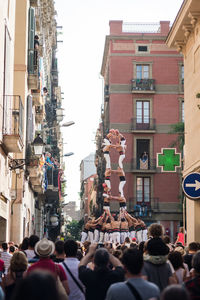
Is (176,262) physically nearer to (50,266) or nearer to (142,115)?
(50,266)

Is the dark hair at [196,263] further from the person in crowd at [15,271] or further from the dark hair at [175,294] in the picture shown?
the dark hair at [175,294]

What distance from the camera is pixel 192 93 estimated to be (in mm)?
20359

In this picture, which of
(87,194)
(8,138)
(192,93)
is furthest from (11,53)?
(87,194)

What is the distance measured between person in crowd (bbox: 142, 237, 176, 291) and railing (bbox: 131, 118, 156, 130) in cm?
4356

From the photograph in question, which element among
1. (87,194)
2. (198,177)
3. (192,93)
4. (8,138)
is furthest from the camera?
(87,194)

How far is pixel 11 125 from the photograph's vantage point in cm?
1792

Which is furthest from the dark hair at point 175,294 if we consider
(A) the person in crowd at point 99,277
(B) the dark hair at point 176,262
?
(B) the dark hair at point 176,262

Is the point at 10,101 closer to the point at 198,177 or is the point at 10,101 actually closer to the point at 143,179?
the point at 198,177

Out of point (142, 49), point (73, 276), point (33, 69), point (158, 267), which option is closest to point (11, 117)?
point (33, 69)

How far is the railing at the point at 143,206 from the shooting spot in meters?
48.6

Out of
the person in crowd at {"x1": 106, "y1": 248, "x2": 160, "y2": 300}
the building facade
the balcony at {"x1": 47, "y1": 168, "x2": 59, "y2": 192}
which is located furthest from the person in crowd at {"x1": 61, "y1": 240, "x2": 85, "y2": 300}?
the balcony at {"x1": 47, "y1": 168, "x2": 59, "y2": 192}

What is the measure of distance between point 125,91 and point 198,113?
108ft

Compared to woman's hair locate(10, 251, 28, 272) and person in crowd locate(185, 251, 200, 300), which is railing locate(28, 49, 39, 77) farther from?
person in crowd locate(185, 251, 200, 300)

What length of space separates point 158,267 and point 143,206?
139 ft
